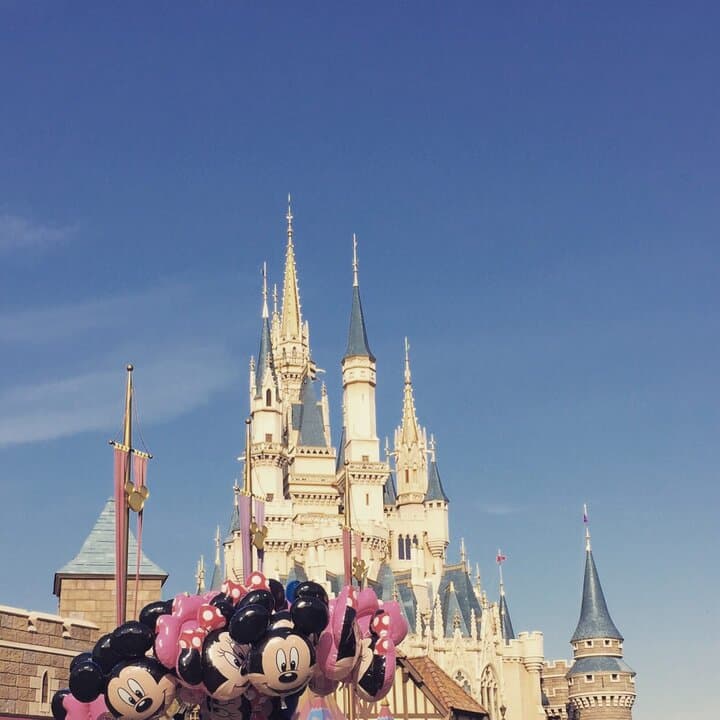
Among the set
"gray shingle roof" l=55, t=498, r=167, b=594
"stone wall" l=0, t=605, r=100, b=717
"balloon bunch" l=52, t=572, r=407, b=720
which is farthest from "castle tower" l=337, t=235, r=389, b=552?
"balloon bunch" l=52, t=572, r=407, b=720

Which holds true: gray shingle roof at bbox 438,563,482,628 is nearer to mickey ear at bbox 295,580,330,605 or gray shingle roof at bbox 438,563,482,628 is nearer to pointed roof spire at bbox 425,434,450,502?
pointed roof spire at bbox 425,434,450,502

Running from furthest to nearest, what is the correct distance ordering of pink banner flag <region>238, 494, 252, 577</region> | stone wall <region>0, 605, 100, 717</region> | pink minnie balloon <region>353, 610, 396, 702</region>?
pink banner flag <region>238, 494, 252, 577</region>, stone wall <region>0, 605, 100, 717</region>, pink minnie balloon <region>353, 610, 396, 702</region>

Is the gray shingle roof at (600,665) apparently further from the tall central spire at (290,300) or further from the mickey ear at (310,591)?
the mickey ear at (310,591)

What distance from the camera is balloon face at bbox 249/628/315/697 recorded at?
1820cm

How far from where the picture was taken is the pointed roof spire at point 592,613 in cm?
6506

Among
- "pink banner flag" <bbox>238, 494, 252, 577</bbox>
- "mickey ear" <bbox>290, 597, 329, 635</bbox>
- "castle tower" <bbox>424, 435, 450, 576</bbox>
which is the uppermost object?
"castle tower" <bbox>424, 435, 450, 576</bbox>

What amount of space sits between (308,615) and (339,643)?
1.06 meters

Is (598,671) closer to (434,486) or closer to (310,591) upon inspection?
(434,486)

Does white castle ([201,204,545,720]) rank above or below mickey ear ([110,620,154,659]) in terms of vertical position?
above

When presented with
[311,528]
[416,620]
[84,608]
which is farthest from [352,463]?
[84,608]

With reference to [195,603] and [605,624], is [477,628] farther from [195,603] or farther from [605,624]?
[195,603]

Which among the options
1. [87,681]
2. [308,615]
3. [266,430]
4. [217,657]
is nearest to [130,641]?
[87,681]

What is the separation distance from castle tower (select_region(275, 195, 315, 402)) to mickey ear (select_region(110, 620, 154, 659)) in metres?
60.4

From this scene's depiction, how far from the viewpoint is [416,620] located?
A: 208 feet
